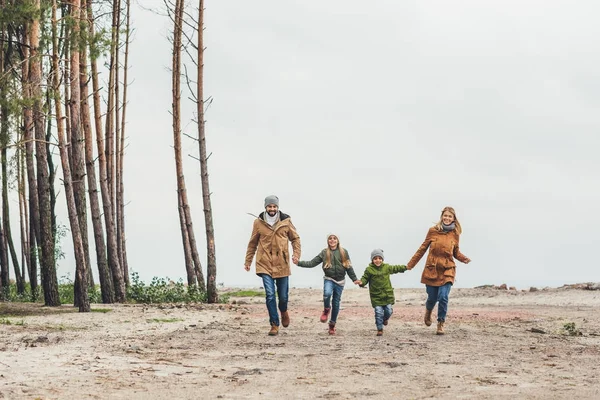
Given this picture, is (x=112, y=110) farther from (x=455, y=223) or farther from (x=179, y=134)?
(x=455, y=223)

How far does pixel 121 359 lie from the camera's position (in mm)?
12734

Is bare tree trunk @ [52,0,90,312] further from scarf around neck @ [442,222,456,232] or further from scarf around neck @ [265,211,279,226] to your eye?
scarf around neck @ [442,222,456,232]

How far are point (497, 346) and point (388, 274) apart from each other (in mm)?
2546

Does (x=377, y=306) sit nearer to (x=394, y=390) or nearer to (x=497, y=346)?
(x=497, y=346)

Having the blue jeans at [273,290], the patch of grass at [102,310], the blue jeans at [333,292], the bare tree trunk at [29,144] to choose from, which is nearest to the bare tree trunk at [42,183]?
the bare tree trunk at [29,144]

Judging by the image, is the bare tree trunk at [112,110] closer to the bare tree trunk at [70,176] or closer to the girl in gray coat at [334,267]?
the bare tree trunk at [70,176]

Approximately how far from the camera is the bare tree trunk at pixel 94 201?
26533mm

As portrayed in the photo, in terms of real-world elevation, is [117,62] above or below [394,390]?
above

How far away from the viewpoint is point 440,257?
16375 millimetres

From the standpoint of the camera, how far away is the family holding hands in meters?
16.2

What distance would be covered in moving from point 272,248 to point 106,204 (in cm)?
1467

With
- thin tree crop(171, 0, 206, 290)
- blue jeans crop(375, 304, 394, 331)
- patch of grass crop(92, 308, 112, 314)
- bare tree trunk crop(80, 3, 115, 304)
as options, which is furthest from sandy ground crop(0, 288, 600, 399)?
thin tree crop(171, 0, 206, 290)

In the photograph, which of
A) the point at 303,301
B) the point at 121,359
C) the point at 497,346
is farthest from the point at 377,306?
the point at 303,301

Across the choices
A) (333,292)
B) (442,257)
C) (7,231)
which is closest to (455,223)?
(442,257)
